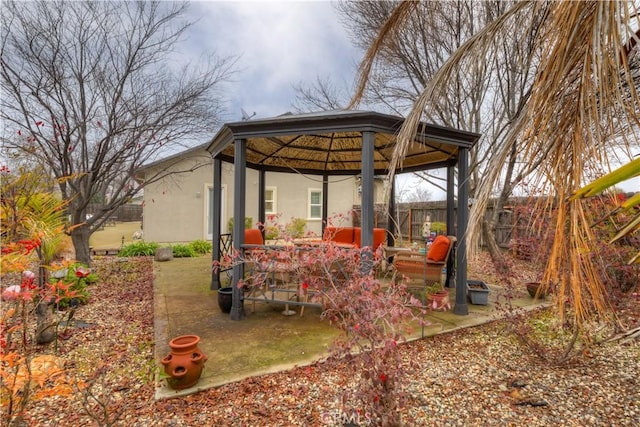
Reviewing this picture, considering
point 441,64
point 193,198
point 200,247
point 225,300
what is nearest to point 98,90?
point 225,300

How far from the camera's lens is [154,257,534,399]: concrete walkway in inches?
125

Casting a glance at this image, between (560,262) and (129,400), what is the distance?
11.6 ft

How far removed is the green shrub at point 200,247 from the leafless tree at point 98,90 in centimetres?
395

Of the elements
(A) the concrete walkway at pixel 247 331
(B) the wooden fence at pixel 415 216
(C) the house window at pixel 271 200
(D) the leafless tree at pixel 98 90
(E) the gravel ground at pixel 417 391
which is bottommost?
(E) the gravel ground at pixel 417 391

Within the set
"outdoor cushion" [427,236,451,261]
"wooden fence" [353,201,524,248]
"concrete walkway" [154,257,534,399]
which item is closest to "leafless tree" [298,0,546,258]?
"outdoor cushion" [427,236,451,261]

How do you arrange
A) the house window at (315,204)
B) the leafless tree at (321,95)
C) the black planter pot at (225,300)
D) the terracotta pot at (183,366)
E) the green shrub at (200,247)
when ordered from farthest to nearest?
the house window at (315,204) < the green shrub at (200,247) < the leafless tree at (321,95) < the black planter pot at (225,300) < the terracotta pot at (183,366)

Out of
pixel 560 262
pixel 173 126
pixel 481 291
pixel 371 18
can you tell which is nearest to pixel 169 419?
pixel 560 262

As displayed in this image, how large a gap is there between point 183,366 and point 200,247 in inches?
361

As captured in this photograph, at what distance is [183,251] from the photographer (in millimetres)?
10711

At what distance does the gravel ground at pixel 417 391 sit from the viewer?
2.43 metres

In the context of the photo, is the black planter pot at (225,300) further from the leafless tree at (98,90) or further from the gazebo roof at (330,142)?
the leafless tree at (98,90)

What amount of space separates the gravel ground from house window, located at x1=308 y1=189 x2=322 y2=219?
37.3 ft

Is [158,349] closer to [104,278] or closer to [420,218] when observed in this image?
[104,278]

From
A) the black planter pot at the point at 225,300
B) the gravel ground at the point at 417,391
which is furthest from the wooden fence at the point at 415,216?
the gravel ground at the point at 417,391
